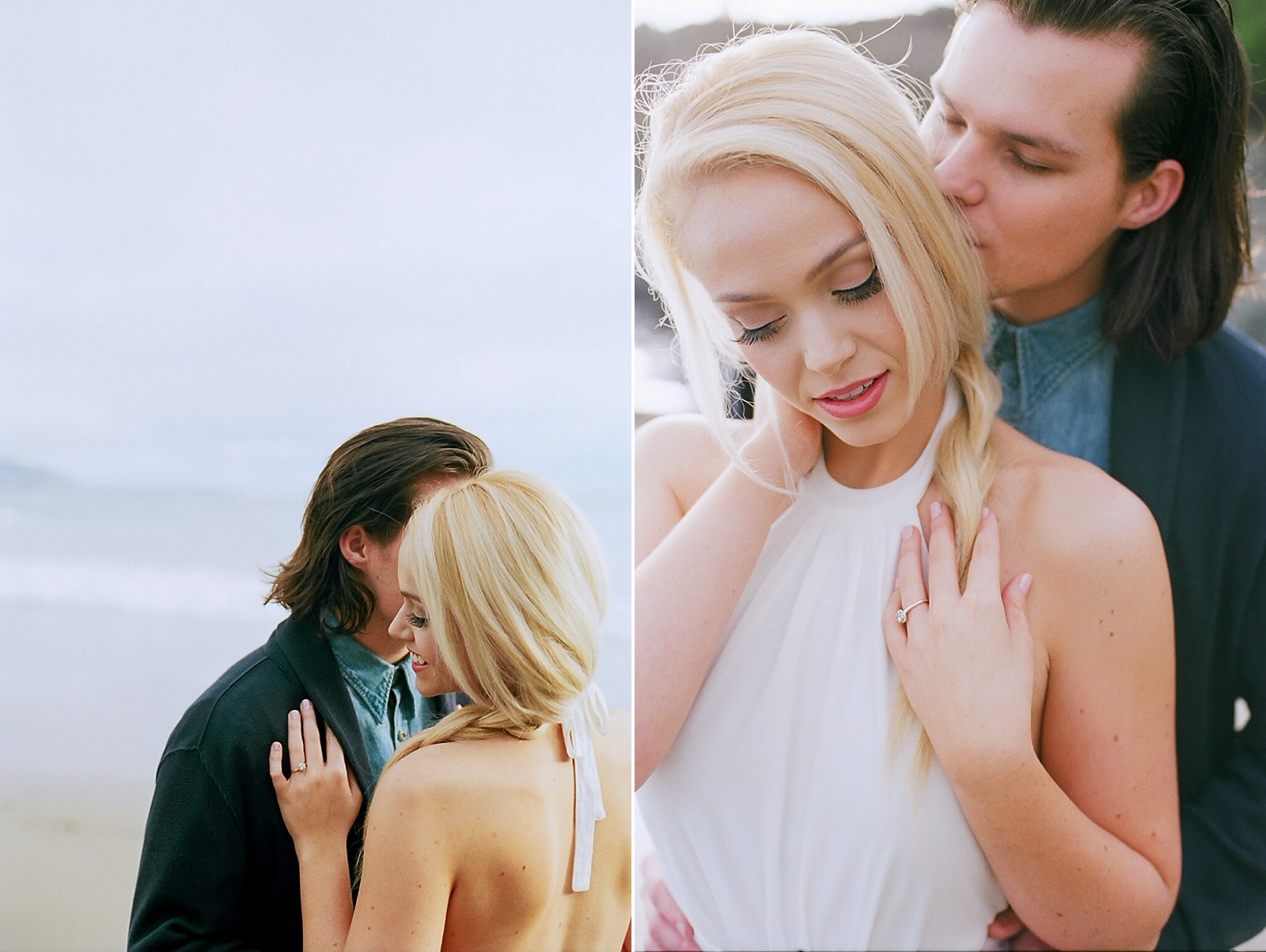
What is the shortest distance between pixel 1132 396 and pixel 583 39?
4.97 ft

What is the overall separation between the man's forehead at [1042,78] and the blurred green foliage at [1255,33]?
27cm

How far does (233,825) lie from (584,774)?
30.4 inches

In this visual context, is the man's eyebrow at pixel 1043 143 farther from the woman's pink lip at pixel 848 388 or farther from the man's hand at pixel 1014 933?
the man's hand at pixel 1014 933

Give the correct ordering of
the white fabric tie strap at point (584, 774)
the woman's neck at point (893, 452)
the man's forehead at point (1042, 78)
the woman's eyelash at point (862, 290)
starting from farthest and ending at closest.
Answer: the white fabric tie strap at point (584, 774) → the woman's neck at point (893, 452) → the woman's eyelash at point (862, 290) → the man's forehead at point (1042, 78)

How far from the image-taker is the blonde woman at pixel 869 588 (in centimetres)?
226

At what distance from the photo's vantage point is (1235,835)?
92.0 inches

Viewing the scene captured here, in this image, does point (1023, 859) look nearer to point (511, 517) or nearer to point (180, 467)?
point (511, 517)

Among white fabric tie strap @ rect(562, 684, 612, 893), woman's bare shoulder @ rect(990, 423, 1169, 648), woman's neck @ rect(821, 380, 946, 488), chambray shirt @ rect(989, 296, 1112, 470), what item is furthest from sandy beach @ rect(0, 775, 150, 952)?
chambray shirt @ rect(989, 296, 1112, 470)

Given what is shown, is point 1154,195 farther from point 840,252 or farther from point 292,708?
point 292,708

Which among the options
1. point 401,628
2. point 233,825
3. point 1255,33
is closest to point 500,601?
point 401,628

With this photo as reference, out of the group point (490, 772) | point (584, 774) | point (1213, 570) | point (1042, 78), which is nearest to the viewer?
point (1042, 78)

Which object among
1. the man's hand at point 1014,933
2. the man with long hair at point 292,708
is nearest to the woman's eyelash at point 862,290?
the man with long hair at point 292,708

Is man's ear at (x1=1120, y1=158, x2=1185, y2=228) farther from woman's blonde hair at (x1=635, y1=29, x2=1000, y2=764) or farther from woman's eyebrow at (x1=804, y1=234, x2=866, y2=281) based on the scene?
woman's eyebrow at (x1=804, y1=234, x2=866, y2=281)

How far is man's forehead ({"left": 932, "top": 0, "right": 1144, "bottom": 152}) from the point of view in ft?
7.15
